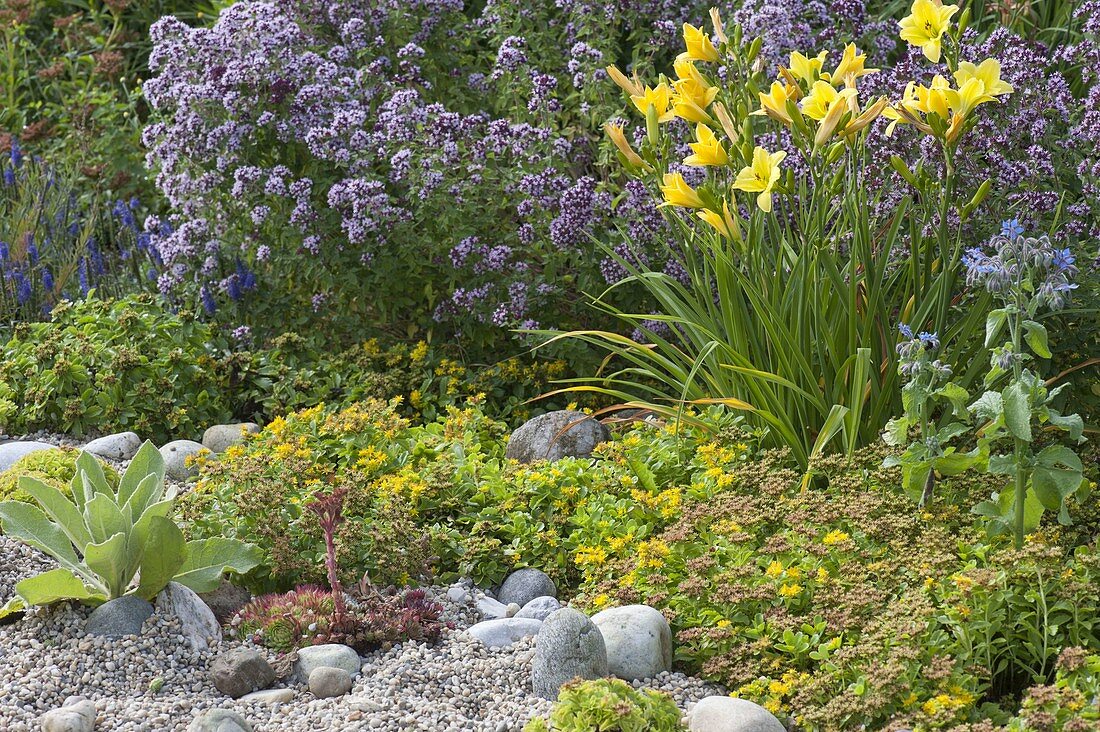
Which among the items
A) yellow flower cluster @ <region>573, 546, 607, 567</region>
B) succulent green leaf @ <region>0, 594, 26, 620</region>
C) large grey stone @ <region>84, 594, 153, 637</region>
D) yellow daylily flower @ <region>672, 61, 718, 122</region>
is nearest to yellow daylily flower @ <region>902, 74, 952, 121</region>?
yellow daylily flower @ <region>672, 61, 718, 122</region>

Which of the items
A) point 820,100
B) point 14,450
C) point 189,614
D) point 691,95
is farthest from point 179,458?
point 820,100

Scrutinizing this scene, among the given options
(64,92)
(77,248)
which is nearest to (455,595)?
(77,248)

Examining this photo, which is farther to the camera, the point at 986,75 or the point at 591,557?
the point at 591,557

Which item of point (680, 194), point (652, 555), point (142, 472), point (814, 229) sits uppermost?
point (680, 194)

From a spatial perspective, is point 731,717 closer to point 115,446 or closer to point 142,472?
point 142,472

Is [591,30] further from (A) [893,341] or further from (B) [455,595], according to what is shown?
(B) [455,595]

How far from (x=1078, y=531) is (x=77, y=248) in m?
5.27

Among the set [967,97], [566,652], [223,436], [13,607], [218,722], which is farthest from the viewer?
[223,436]

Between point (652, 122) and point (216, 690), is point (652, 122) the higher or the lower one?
the higher one

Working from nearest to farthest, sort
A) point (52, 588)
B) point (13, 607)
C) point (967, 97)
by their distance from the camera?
point (52, 588) → point (13, 607) → point (967, 97)

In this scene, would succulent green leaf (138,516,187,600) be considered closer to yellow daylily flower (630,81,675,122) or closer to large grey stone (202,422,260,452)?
large grey stone (202,422,260,452)

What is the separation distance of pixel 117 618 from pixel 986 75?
9.32 feet

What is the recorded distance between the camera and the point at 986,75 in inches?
133

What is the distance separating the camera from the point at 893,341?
388 cm
